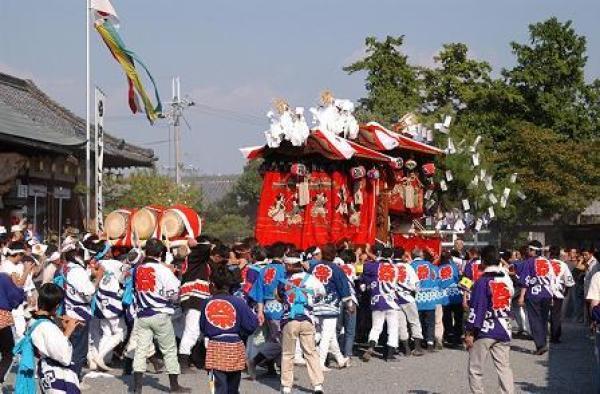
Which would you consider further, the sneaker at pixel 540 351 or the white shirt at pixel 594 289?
the sneaker at pixel 540 351

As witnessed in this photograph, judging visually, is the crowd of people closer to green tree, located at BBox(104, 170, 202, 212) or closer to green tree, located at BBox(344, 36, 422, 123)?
green tree, located at BBox(104, 170, 202, 212)

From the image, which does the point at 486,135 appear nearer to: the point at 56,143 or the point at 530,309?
the point at 56,143

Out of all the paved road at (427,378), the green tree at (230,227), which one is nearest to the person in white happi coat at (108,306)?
the paved road at (427,378)

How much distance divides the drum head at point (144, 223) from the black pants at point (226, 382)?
21.6 ft

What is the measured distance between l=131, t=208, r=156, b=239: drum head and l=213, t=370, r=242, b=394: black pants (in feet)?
21.6

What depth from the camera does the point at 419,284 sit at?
1446 centimetres

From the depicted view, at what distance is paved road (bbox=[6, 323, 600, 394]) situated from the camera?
11266 millimetres

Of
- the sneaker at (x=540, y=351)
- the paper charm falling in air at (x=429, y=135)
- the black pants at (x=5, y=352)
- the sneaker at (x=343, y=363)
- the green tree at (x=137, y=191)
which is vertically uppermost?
the paper charm falling in air at (x=429, y=135)

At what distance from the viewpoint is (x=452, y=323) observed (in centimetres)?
1605

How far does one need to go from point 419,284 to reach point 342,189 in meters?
5.74

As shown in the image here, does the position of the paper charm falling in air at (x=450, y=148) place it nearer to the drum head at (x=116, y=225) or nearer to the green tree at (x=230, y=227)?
the drum head at (x=116, y=225)

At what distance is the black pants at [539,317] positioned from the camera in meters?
14.9

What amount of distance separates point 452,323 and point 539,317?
159cm

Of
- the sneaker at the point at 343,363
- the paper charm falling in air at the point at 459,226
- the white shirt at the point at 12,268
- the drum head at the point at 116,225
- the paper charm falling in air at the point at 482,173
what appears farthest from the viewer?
the paper charm falling in air at the point at 482,173
